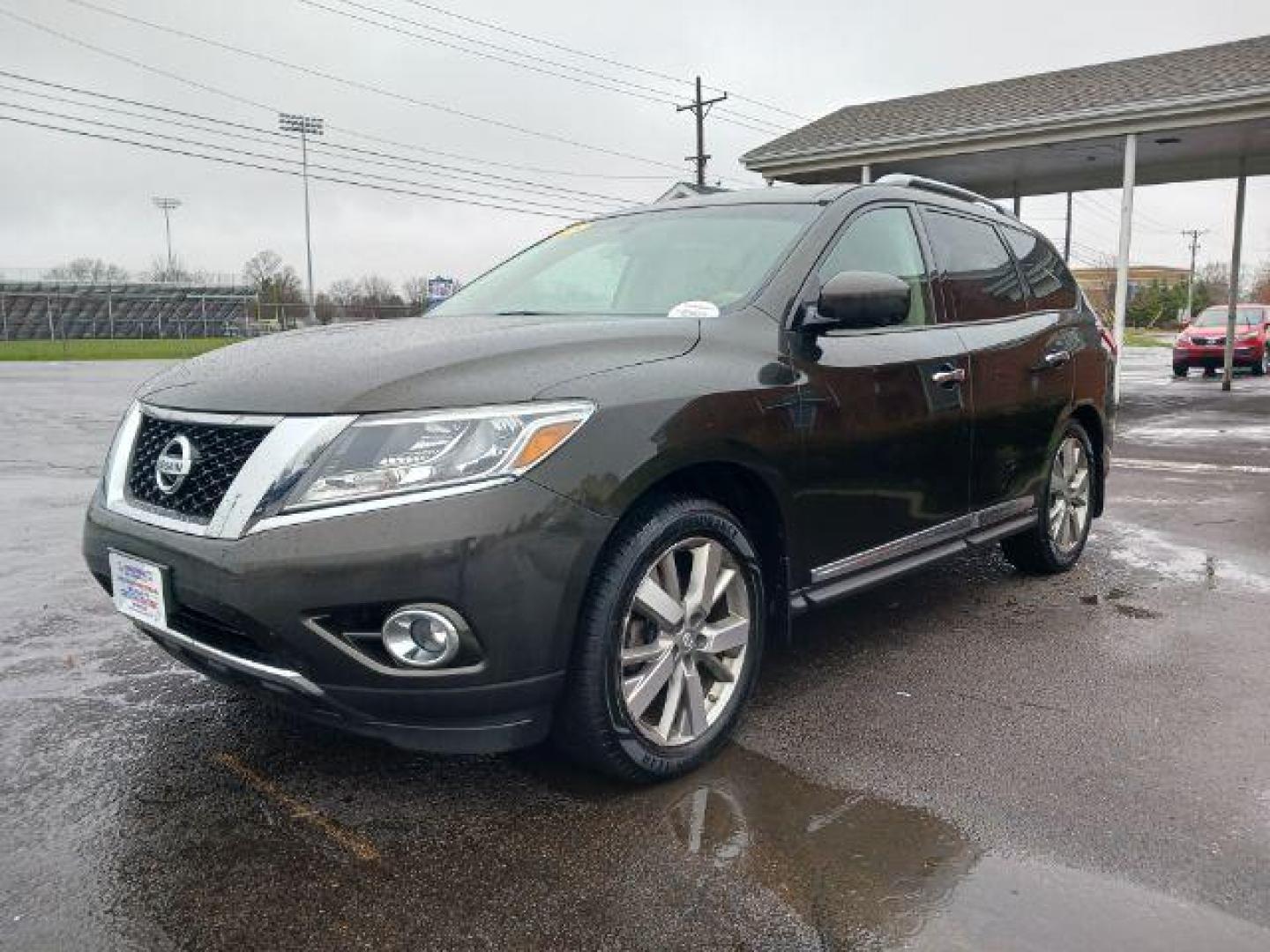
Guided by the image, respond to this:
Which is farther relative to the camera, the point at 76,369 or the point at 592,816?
the point at 76,369

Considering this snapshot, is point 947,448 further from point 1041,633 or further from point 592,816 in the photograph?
point 592,816

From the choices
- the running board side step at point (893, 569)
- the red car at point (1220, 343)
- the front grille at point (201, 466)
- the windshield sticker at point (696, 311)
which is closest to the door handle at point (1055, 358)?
the running board side step at point (893, 569)

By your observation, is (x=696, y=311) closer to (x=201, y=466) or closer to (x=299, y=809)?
(x=201, y=466)

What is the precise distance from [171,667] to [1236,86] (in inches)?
581

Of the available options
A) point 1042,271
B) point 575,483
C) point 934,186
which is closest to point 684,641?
point 575,483

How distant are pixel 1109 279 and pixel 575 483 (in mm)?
78169

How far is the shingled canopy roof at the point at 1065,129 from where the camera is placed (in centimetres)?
1399

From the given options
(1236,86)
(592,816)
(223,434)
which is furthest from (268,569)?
(1236,86)

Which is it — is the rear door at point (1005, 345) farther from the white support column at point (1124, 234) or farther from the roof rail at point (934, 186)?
the white support column at point (1124, 234)

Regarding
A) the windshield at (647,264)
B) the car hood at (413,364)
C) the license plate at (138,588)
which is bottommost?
the license plate at (138,588)

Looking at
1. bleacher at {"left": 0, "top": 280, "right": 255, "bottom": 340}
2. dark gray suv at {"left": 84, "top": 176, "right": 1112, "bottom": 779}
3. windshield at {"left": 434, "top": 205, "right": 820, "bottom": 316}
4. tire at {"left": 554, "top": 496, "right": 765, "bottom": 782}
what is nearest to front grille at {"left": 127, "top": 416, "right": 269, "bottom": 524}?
dark gray suv at {"left": 84, "top": 176, "right": 1112, "bottom": 779}

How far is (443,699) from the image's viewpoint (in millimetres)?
2402

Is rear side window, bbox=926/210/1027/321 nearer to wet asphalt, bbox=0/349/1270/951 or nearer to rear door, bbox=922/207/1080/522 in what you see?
rear door, bbox=922/207/1080/522

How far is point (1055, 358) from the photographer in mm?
4719
